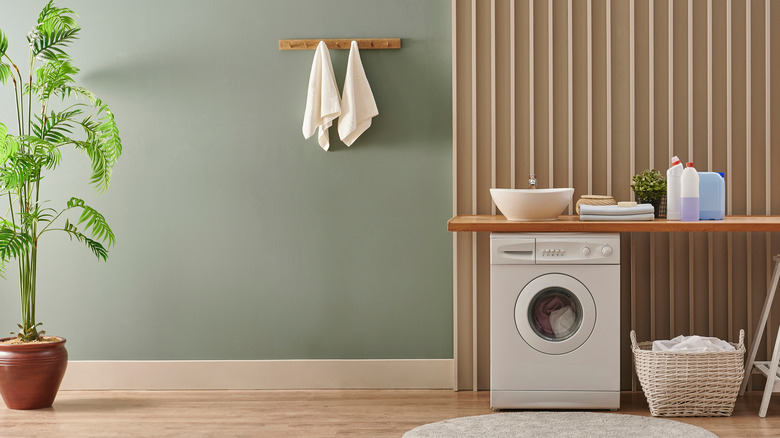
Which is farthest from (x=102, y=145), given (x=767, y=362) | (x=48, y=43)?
(x=767, y=362)

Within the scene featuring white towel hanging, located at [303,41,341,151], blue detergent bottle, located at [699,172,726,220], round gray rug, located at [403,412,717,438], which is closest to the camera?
round gray rug, located at [403,412,717,438]

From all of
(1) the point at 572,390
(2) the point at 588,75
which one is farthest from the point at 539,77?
(1) the point at 572,390

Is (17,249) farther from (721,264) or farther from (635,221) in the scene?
(721,264)

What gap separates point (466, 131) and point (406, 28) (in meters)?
0.58

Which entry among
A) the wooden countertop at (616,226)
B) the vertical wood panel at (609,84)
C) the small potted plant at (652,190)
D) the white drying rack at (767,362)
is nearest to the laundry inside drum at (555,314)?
the wooden countertop at (616,226)

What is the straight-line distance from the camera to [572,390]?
3.10m

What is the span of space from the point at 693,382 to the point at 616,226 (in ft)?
2.37

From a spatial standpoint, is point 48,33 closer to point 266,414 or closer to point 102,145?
point 102,145

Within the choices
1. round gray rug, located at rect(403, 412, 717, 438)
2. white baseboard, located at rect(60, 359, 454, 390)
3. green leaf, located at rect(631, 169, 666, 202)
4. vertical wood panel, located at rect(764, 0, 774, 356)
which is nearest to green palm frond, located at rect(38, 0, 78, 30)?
white baseboard, located at rect(60, 359, 454, 390)

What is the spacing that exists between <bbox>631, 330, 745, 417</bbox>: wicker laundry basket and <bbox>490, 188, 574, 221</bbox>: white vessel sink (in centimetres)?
71

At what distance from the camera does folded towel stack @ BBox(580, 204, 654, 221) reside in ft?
9.98

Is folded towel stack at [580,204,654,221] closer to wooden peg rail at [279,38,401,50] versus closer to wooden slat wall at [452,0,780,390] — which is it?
wooden slat wall at [452,0,780,390]

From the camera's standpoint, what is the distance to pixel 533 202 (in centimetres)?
308

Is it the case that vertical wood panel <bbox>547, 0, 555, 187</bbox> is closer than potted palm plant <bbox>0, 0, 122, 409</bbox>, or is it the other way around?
potted palm plant <bbox>0, 0, 122, 409</bbox>
